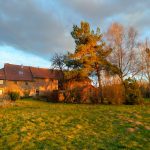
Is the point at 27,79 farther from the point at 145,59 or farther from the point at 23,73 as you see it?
the point at 145,59

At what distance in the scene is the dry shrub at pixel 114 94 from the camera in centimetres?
2908

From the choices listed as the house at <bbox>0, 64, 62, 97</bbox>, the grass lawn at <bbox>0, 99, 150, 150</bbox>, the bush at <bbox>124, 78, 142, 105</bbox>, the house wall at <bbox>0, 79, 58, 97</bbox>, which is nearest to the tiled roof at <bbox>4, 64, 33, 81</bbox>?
the house at <bbox>0, 64, 62, 97</bbox>

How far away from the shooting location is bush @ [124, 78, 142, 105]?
29.0 meters

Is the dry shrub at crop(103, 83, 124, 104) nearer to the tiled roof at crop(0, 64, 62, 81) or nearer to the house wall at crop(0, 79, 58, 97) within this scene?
the tiled roof at crop(0, 64, 62, 81)

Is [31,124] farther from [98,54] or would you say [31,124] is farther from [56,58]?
[56,58]

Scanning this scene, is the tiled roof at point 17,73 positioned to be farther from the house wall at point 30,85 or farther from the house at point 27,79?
the house wall at point 30,85

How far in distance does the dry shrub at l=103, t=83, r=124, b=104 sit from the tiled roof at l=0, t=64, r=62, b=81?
78.1 feet

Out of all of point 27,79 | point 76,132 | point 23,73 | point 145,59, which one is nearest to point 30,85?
point 27,79

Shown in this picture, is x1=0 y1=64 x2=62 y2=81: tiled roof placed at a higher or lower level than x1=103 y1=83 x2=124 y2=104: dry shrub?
higher

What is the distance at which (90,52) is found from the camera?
34.4 m

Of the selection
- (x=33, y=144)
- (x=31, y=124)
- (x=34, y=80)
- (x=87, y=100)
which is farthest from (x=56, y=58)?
(x=33, y=144)

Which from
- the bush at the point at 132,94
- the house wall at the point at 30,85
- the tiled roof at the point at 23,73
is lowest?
the bush at the point at 132,94

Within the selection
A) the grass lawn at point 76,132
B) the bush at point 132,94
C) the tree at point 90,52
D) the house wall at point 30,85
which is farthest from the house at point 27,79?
the grass lawn at point 76,132

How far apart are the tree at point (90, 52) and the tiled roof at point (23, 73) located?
18115mm
